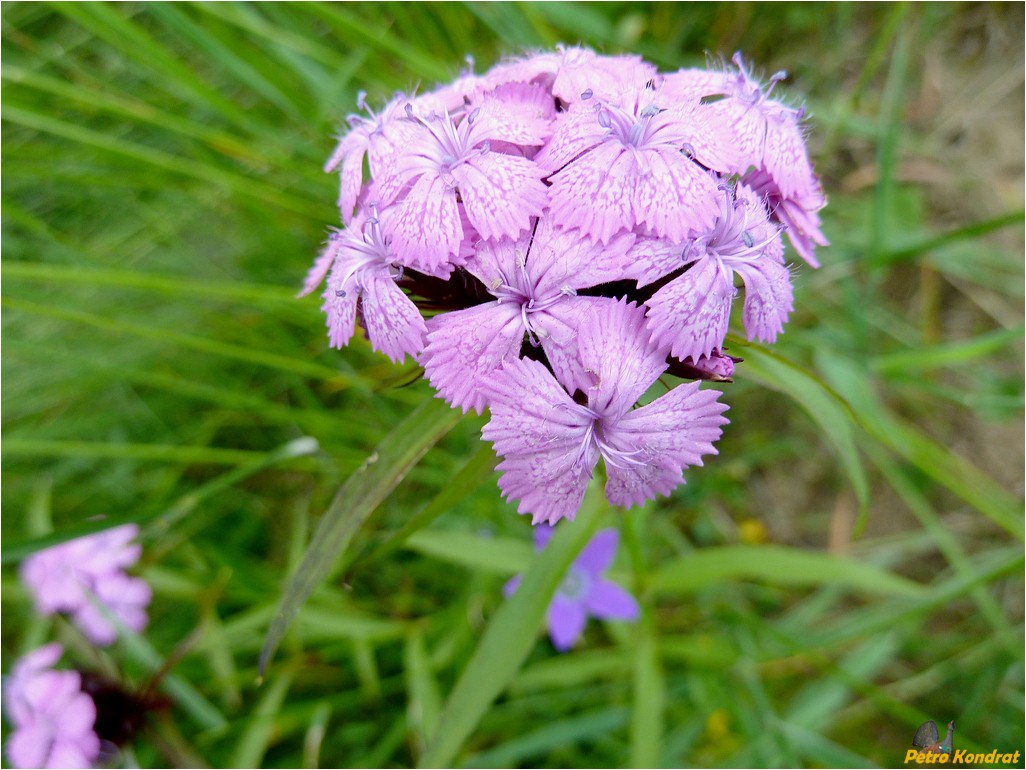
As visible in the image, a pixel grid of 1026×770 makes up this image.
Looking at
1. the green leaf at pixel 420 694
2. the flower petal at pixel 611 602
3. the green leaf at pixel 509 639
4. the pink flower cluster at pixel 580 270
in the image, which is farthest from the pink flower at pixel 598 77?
the green leaf at pixel 420 694

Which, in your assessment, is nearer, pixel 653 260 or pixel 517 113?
pixel 653 260

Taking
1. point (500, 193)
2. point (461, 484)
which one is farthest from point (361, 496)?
point (500, 193)

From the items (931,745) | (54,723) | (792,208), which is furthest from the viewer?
(54,723)

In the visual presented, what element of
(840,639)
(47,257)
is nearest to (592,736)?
(840,639)

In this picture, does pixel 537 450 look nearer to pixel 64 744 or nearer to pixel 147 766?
pixel 64 744

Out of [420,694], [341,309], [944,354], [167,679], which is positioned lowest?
[167,679]

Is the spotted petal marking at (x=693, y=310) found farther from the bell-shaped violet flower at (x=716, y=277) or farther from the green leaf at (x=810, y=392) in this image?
the green leaf at (x=810, y=392)

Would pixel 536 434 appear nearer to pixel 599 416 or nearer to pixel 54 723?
pixel 599 416
